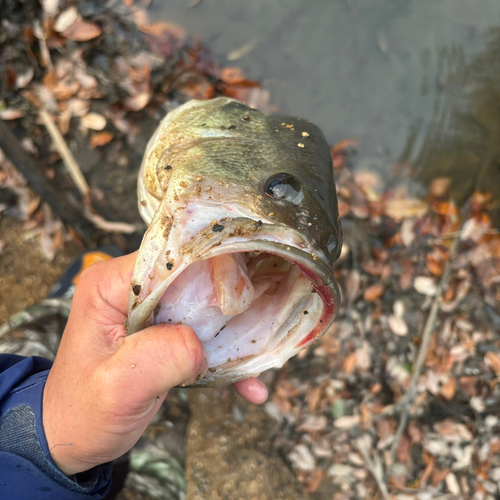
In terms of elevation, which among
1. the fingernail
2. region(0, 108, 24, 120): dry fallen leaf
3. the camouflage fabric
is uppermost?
region(0, 108, 24, 120): dry fallen leaf

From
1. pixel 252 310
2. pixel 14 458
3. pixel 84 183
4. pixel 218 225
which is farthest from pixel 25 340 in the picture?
pixel 218 225

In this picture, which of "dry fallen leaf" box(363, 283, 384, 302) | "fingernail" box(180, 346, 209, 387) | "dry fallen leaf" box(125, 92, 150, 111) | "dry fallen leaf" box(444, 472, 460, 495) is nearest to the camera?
"fingernail" box(180, 346, 209, 387)

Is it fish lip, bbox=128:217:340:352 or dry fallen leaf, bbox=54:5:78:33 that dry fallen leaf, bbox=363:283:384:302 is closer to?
fish lip, bbox=128:217:340:352

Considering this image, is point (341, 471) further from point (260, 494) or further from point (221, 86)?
point (221, 86)

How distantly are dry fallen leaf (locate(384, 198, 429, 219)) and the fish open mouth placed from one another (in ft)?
7.82

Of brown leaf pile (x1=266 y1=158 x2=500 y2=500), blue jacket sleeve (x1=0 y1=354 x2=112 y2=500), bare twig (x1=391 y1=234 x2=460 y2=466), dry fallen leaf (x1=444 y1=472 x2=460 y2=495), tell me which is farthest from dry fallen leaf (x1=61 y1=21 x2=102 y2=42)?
dry fallen leaf (x1=444 y1=472 x2=460 y2=495)

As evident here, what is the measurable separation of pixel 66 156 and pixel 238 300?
119 inches

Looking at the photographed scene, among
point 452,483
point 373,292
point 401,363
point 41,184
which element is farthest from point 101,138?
point 452,483

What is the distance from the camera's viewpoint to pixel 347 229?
382 centimetres

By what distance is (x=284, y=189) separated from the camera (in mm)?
1488

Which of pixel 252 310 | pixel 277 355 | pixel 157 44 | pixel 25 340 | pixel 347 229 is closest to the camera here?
pixel 277 355

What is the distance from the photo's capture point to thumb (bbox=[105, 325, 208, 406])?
1.40 metres

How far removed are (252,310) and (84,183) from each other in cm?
282

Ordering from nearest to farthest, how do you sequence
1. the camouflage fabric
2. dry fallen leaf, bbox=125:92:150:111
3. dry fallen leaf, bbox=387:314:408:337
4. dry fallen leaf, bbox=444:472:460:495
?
1. the camouflage fabric
2. dry fallen leaf, bbox=444:472:460:495
3. dry fallen leaf, bbox=125:92:150:111
4. dry fallen leaf, bbox=387:314:408:337
